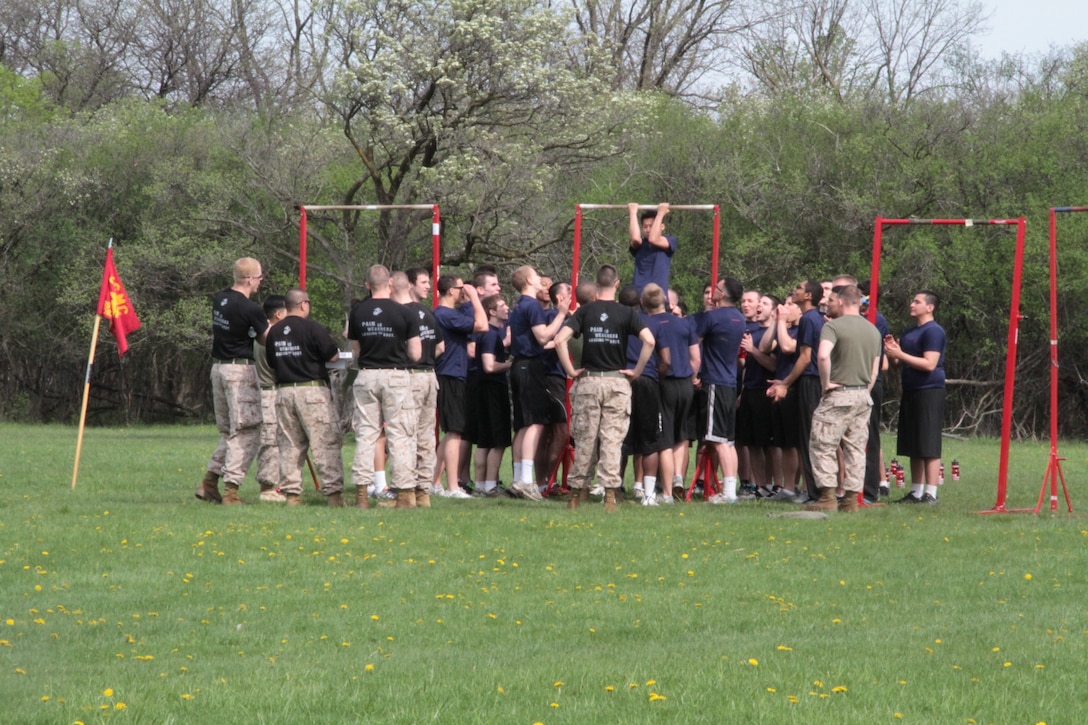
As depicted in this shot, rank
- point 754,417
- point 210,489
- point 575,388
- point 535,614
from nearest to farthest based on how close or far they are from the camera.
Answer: point 535,614 < point 575,388 < point 210,489 < point 754,417

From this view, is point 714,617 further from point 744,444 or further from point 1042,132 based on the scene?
point 1042,132

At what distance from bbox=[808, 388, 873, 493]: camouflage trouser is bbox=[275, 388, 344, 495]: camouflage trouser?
422cm

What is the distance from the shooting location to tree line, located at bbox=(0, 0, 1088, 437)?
2891cm

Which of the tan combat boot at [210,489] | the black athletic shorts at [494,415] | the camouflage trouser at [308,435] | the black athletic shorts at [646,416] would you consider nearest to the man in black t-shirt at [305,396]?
the camouflage trouser at [308,435]

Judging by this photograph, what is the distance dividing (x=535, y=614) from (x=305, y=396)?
16.1 ft

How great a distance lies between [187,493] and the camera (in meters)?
14.6

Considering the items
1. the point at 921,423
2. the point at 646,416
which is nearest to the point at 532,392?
the point at 646,416

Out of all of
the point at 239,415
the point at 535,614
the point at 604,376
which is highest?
the point at 604,376

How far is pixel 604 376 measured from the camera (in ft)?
41.2

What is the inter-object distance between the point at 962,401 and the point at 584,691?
2659 cm

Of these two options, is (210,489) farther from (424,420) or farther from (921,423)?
(921,423)

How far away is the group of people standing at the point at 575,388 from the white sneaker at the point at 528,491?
0.8 inches

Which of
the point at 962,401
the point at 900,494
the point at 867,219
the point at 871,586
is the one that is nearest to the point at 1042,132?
the point at 867,219

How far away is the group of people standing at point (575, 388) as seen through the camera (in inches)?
491
